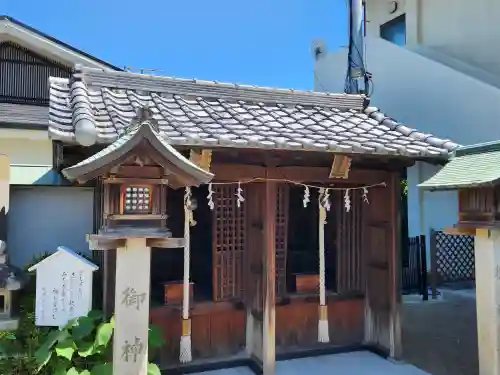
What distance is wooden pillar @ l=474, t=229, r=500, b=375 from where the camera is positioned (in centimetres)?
576

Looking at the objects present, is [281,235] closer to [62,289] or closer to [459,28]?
[62,289]

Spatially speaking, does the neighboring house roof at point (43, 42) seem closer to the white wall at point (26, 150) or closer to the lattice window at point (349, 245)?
the white wall at point (26, 150)

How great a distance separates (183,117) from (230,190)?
4.93 feet

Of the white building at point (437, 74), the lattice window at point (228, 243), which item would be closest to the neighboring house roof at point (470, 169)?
the lattice window at point (228, 243)

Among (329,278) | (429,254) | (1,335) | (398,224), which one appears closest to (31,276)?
(1,335)

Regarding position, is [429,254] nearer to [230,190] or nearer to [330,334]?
[330,334]

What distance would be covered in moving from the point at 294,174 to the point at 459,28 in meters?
9.72

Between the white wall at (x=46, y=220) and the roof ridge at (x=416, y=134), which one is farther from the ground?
the roof ridge at (x=416, y=134)

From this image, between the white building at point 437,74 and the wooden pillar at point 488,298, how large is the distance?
6190mm

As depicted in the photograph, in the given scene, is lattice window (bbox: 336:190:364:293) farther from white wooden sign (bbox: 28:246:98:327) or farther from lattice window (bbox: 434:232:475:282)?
lattice window (bbox: 434:232:475:282)

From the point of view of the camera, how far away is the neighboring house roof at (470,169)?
539 centimetres

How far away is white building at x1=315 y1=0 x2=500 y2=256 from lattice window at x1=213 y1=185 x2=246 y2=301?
7600 mm

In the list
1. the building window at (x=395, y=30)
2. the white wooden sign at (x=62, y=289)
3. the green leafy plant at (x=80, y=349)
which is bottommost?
the green leafy plant at (x=80, y=349)

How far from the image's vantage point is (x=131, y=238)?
4.44 metres
